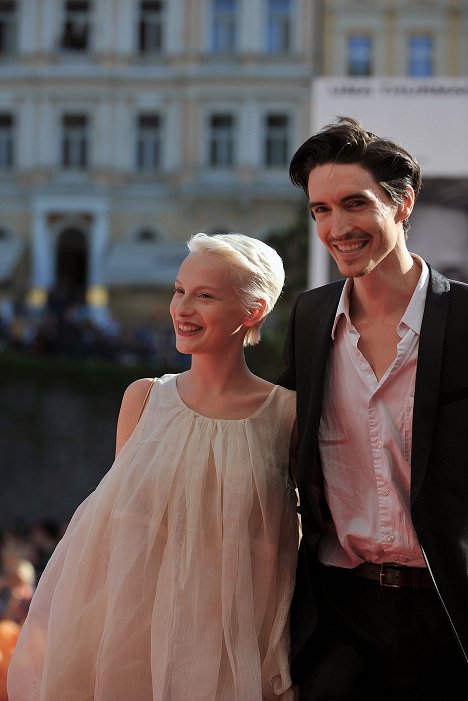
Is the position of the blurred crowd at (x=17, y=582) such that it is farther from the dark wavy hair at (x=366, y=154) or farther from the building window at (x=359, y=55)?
the building window at (x=359, y=55)

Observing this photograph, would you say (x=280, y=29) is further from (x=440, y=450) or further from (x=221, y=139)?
(x=440, y=450)

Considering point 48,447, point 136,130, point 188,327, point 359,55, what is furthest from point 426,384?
point 136,130

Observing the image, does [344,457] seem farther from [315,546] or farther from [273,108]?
[273,108]

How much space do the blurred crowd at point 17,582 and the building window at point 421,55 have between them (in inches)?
654

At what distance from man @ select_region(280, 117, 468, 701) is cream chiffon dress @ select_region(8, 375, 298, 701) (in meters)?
0.11

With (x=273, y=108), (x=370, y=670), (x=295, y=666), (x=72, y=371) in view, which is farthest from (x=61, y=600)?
(x=273, y=108)

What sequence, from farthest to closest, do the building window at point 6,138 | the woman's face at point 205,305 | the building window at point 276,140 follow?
the building window at point 6,138, the building window at point 276,140, the woman's face at point 205,305

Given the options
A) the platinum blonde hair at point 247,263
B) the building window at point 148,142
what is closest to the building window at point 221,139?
the building window at point 148,142

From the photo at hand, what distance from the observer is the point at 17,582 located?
819 cm

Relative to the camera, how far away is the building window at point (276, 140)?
30234 mm

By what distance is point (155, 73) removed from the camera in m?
30.4

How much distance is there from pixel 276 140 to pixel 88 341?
9.72 meters

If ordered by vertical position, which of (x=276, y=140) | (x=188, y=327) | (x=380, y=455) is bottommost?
(x=380, y=455)

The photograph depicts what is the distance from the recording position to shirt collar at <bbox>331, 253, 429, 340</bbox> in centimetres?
304
